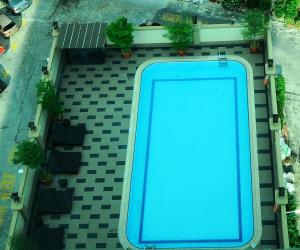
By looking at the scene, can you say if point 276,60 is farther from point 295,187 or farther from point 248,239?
point 248,239

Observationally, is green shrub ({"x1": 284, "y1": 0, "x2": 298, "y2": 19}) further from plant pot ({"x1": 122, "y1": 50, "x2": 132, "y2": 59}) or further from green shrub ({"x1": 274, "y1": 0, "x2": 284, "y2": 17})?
plant pot ({"x1": 122, "y1": 50, "x2": 132, "y2": 59})

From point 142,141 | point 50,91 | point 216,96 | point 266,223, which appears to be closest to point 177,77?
point 216,96

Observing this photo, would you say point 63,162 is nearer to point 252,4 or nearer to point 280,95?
point 280,95

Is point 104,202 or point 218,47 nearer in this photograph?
point 104,202

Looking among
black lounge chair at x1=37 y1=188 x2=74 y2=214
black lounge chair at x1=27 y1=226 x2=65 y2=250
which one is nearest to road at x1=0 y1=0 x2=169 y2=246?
black lounge chair at x1=37 y1=188 x2=74 y2=214

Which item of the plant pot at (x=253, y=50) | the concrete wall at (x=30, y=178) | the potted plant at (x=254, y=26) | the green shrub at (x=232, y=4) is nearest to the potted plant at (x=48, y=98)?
the concrete wall at (x=30, y=178)

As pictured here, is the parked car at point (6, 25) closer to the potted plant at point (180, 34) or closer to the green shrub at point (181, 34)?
the potted plant at point (180, 34)
